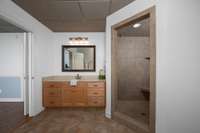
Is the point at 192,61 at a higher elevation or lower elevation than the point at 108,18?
lower

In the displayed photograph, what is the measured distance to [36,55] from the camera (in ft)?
10.2

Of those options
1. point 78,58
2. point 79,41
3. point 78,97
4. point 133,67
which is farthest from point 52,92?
point 133,67

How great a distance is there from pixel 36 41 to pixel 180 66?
307cm

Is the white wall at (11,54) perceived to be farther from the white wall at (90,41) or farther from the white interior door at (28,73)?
the white interior door at (28,73)

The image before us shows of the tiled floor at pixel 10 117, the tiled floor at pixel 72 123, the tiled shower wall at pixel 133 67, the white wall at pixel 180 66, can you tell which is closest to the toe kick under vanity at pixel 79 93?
the tiled floor at pixel 72 123

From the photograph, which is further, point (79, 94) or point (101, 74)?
point (101, 74)

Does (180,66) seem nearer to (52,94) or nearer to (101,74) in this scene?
(101,74)

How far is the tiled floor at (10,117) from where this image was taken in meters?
2.44

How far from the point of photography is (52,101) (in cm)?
344

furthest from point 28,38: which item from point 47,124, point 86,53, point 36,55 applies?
point 47,124

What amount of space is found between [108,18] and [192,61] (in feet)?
6.56

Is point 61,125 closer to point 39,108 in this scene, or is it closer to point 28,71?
point 39,108

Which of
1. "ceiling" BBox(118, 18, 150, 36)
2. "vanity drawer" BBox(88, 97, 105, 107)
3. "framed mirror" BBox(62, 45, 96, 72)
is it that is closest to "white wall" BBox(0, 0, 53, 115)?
"framed mirror" BBox(62, 45, 96, 72)

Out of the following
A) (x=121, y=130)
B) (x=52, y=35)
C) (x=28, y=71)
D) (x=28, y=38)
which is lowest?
(x=121, y=130)
